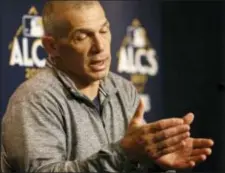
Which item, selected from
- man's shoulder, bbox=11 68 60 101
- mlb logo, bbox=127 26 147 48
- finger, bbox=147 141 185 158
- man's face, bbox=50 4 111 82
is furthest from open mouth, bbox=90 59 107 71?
mlb logo, bbox=127 26 147 48

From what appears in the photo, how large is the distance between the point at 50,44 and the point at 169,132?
0.48m

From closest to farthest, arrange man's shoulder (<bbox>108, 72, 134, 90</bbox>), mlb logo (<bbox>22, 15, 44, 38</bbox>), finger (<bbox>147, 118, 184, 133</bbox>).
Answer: finger (<bbox>147, 118, 184, 133</bbox>) < man's shoulder (<bbox>108, 72, 134, 90</bbox>) < mlb logo (<bbox>22, 15, 44, 38</bbox>)

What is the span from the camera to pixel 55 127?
50.2 inches

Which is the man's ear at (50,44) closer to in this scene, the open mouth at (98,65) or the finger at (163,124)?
the open mouth at (98,65)

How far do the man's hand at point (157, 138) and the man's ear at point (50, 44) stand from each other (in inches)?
15.4

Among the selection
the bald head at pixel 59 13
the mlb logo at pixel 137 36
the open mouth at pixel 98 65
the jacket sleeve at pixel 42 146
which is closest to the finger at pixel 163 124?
the jacket sleeve at pixel 42 146

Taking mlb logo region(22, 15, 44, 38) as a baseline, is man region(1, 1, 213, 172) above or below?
below

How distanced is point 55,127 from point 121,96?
0.30 meters

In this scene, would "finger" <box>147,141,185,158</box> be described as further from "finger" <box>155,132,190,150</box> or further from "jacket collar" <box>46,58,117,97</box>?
"jacket collar" <box>46,58,117,97</box>

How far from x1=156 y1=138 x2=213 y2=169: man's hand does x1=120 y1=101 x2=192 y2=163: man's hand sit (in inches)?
3.3

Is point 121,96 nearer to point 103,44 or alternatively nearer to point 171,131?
point 103,44

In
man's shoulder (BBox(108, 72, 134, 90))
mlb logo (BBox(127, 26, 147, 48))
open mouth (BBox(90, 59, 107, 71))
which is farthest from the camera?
mlb logo (BBox(127, 26, 147, 48))

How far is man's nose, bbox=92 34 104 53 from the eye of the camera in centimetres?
133

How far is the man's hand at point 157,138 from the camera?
1125mm
